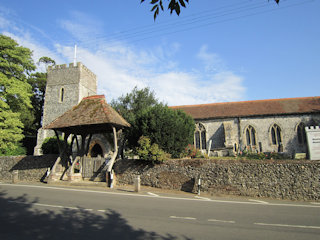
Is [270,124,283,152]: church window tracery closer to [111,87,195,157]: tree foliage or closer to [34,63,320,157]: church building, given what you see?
[34,63,320,157]: church building

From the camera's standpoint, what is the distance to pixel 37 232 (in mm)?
5148

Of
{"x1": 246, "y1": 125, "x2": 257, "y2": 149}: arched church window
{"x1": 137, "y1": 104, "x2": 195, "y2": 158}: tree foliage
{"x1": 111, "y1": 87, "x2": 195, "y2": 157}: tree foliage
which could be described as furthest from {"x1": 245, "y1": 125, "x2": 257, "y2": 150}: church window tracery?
{"x1": 137, "y1": 104, "x2": 195, "y2": 158}: tree foliage

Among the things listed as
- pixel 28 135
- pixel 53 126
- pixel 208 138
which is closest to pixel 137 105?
pixel 208 138

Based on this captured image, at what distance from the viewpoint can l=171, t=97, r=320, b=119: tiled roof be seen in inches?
978

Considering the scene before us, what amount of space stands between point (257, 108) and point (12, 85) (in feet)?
94.9

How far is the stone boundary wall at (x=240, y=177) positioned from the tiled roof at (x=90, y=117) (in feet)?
12.4

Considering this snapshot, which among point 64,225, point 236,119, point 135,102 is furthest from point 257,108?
point 64,225

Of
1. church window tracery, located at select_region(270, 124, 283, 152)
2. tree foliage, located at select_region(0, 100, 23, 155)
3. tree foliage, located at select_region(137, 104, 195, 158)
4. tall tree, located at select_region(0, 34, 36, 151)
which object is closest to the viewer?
tree foliage, located at select_region(137, 104, 195, 158)

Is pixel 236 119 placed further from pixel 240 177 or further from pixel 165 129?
pixel 240 177

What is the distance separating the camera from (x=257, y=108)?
26.4 meters

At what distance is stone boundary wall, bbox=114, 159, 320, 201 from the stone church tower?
18.0 metres

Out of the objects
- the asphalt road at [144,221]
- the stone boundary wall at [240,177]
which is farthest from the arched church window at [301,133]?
the asphalt road at [144,221]

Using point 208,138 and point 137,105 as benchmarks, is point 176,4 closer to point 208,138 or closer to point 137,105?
point 137,105

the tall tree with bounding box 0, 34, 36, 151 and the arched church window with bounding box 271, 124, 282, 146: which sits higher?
the tall tree with bounding box 0, 34, 36, 151
